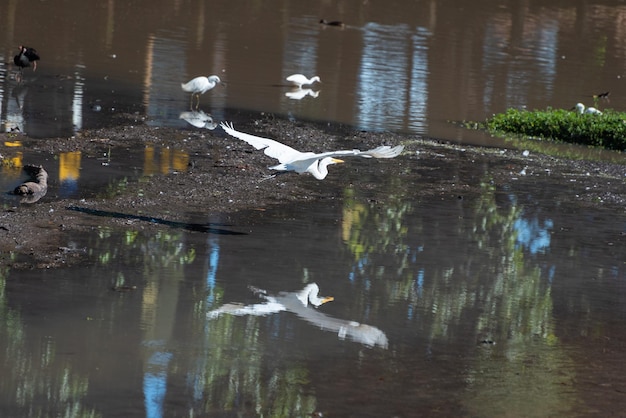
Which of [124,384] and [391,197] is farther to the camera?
[391,197]

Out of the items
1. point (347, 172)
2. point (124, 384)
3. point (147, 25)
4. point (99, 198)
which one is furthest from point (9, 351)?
point (147, 25)

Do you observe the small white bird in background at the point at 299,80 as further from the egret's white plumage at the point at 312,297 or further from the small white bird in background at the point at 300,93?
the egret's white plumage at the point at 312,297

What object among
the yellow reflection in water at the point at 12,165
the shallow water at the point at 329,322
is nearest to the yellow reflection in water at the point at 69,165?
the yellow reflection in water at the point at 12,165

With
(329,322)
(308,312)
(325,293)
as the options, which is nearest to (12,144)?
(325,293)

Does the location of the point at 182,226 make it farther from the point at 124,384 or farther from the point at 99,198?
the point at 124,384

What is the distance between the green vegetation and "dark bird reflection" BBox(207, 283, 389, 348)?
30.1ft

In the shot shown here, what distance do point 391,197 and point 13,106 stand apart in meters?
6.18

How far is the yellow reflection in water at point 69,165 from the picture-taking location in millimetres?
11438

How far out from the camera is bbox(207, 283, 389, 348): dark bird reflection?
7520 mm

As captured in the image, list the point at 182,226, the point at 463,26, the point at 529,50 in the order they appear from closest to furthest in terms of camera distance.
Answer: the point at 182,226 < the point at 529,50 < the point at 463,26

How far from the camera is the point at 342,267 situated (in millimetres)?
9180

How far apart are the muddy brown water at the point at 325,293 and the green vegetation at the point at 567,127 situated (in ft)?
2.88

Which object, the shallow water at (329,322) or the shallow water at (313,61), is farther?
the shallow water at (313,61)

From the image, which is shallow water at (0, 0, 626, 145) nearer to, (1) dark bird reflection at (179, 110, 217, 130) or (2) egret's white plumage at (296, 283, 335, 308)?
(1) dark bird reflection at (179, 110, 217, 130)
